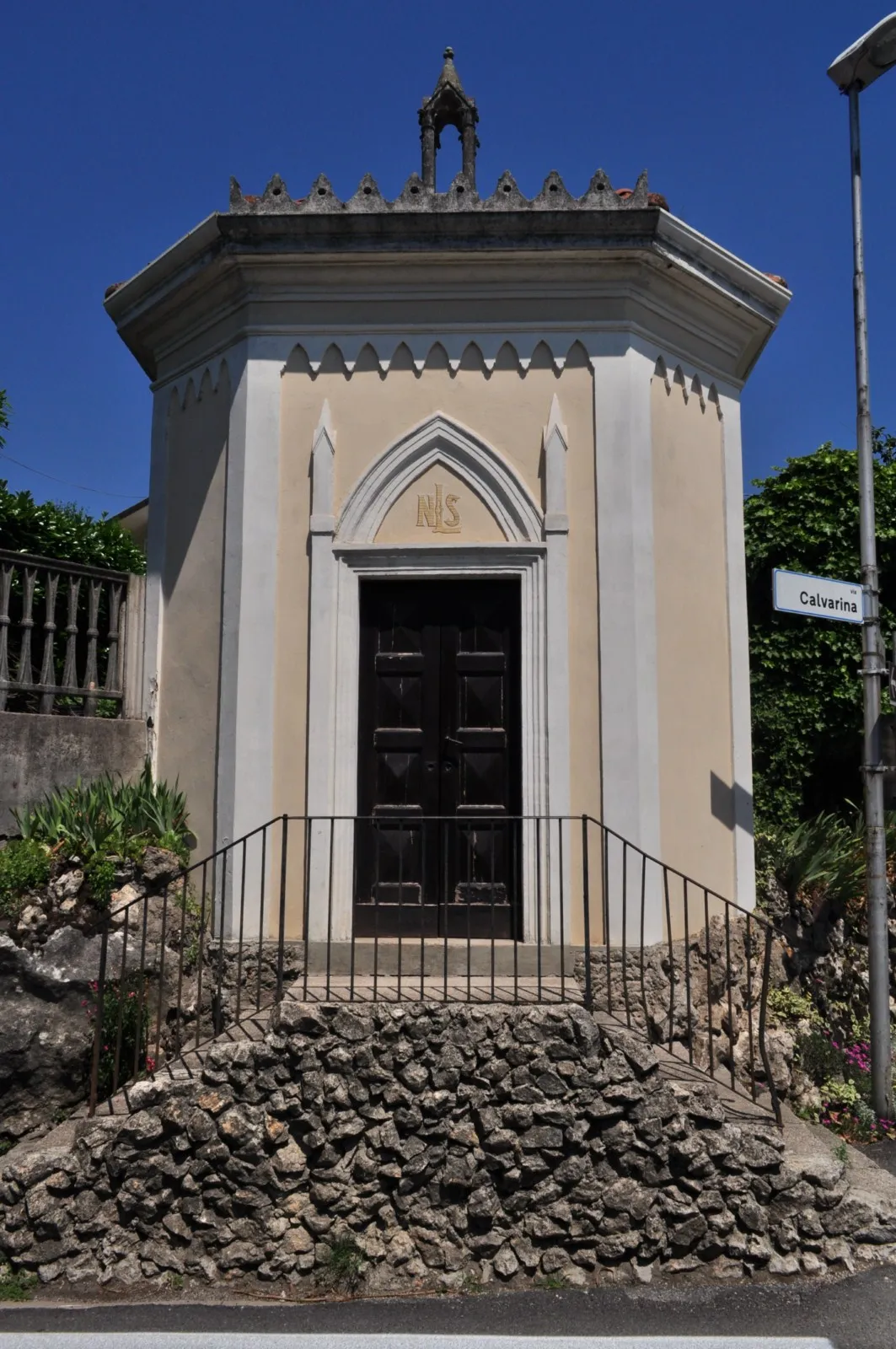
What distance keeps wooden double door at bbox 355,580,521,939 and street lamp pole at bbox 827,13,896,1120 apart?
2282mm

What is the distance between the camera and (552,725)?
6.80 metres

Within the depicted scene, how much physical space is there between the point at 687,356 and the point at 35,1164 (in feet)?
21.3

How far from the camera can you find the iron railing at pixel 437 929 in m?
6.20

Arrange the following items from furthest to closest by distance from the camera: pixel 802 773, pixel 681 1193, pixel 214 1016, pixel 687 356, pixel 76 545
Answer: pixel 802 773
pixel 76 545
pixel 687 356
pixel 214 1016
pixel 681 1193

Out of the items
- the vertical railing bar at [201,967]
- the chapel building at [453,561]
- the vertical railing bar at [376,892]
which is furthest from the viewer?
the chapel building at [453,561]

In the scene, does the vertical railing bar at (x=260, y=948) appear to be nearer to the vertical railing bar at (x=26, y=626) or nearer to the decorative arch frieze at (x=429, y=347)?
the vertical railing bar at (x=26, y=626)

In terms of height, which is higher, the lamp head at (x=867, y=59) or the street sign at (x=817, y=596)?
the lamp head at (x=867, y=59)

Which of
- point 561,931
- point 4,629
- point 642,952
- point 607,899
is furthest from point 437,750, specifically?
point 4,629

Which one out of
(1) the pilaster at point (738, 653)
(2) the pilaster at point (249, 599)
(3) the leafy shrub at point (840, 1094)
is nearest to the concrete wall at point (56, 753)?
(2) the pilaster at point (249, 599)

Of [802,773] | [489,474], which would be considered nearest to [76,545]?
[489,474]

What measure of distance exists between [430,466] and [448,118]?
3271 millimetres

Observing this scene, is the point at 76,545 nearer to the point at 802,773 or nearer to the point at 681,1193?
the point at 681,1193

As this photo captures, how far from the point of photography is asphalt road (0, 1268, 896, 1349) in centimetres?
452

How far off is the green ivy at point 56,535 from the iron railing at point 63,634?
1.10 ft
